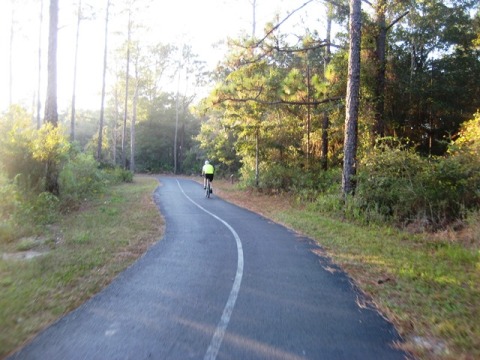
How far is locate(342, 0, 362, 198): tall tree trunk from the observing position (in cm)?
1449

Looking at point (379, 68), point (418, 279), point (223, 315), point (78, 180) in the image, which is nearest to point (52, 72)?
point (78, 180)

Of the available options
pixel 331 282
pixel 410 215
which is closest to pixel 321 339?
pixel 331 282

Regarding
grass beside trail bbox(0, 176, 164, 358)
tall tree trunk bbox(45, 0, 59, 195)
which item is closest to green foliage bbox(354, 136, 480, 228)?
grass beside trail bbox(0, 176, 164, 358)

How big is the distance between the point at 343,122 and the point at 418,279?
13154 millimetres

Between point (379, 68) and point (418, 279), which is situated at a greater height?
point (379, 68)

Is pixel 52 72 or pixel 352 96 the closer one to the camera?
pixel 352 96

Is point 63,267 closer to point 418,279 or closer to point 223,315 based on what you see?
point 223,315

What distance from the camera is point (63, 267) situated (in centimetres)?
739

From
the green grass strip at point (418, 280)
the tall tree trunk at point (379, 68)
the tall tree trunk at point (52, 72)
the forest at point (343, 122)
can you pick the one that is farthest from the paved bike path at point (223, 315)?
the tall tree trunk at point (379, 68)

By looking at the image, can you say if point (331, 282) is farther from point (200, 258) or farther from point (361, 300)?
point (200, 258)

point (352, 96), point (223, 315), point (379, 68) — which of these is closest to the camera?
point (223, 315)

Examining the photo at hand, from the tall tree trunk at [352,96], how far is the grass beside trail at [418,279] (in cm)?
248

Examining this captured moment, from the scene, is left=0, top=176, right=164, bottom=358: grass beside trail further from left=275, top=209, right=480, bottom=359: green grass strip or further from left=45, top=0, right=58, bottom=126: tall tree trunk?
left=45, top=0, right=58, bottom=126: tall tree trunk

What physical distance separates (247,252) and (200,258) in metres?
1.20
